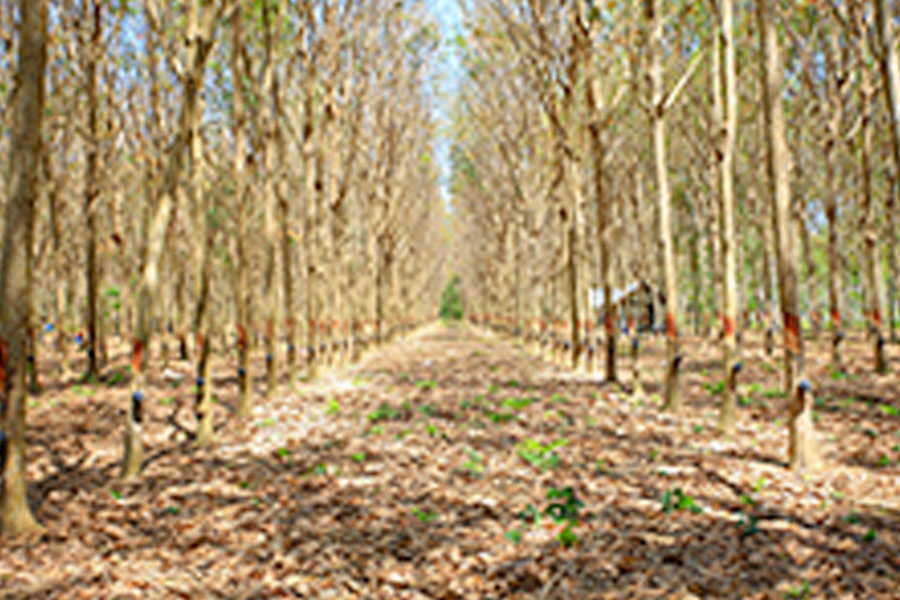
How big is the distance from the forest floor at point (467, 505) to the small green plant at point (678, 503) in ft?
0.07

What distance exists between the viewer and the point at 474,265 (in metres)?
56.5

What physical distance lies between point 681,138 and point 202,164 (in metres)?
21.9

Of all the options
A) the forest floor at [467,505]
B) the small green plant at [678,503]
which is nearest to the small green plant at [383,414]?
the forest floor at [467,505]

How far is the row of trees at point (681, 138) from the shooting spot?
8777 mm

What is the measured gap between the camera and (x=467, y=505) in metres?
6.76

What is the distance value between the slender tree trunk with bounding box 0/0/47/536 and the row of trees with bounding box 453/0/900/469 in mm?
7816

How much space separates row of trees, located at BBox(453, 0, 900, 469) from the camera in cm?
878

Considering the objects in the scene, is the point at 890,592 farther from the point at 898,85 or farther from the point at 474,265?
the point at 474,265

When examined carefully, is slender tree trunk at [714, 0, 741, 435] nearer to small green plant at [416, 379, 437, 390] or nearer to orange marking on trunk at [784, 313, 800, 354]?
orange marking on trunk at [784, 313, 800, 354]

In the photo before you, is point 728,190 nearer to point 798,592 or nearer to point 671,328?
point 671,328

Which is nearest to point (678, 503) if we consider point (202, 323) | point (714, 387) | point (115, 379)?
point (202, 323)

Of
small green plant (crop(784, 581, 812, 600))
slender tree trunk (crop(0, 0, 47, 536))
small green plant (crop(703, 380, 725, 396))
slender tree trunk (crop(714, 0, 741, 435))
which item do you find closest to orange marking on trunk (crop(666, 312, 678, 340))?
slender tree trunk (crop(714, 0, 741, 435))

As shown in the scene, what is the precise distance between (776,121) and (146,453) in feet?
31.0

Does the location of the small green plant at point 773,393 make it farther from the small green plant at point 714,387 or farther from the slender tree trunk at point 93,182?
the slender tree trunk at point 93,182
